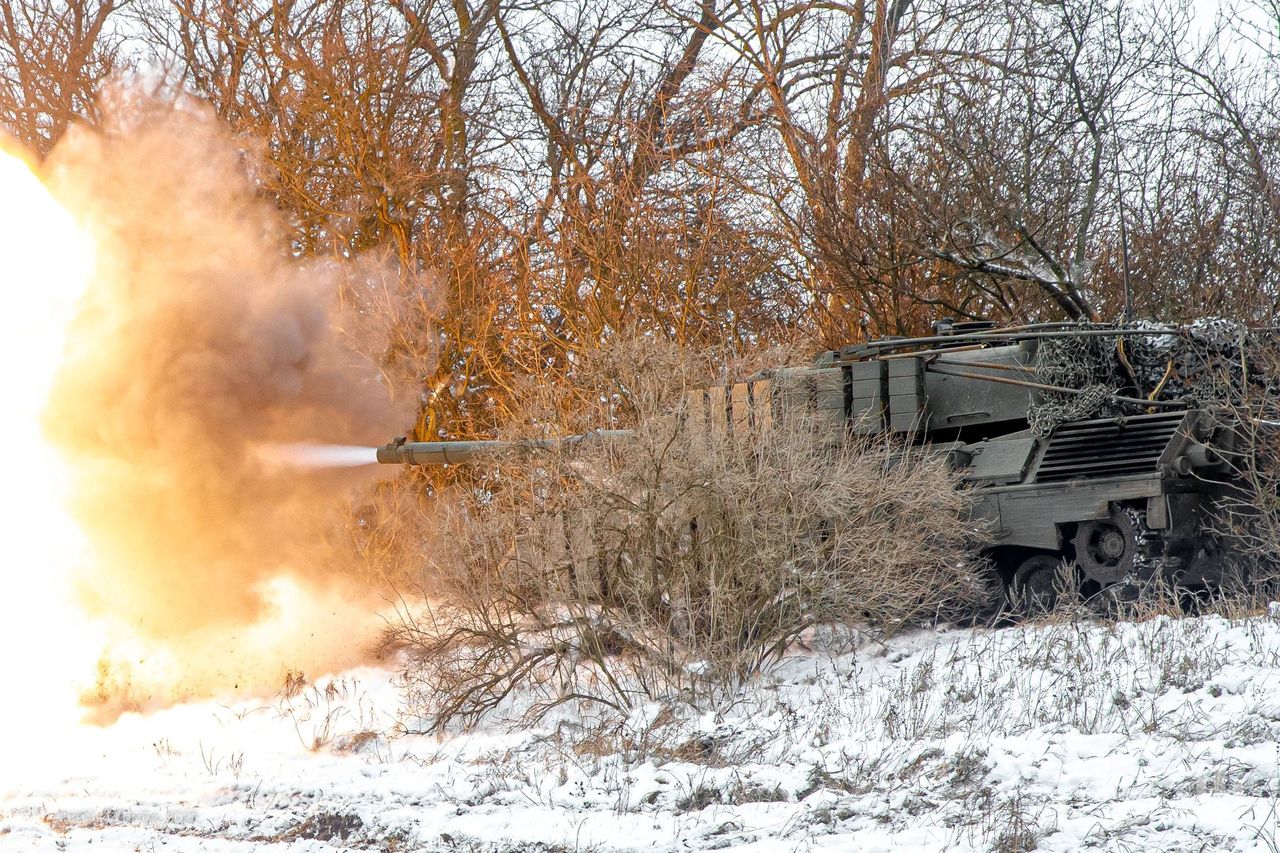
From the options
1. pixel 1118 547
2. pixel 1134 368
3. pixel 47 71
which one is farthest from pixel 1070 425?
pixel 47 71

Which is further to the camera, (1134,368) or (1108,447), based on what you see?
(1134,368)

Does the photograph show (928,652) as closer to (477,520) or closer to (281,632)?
(477,520)

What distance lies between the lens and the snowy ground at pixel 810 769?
292 inches

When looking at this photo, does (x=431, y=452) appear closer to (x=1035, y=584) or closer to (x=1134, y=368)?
(x=1035, y=584)

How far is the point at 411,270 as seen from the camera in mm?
22297

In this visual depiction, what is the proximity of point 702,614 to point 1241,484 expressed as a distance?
18.6 ft

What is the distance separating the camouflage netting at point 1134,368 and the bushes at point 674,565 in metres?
1.56

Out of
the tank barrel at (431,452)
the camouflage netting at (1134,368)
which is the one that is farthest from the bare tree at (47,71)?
the camouflage netting at (1134,368)

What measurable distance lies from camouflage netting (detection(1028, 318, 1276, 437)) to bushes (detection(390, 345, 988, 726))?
1556mm

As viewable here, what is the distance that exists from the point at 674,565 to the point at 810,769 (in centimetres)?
416

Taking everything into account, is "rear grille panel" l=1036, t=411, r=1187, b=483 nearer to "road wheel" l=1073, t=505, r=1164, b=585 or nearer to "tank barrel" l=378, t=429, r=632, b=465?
"road wheel" l=1073, t=505, r=1164, b=585

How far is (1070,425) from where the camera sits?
563 inches

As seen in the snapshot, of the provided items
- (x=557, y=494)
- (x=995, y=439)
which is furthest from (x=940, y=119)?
(x=557, y=494)

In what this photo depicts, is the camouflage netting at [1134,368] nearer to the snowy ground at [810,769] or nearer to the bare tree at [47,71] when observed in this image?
the snowy ground at [810,769]
